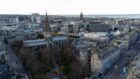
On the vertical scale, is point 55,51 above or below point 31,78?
above

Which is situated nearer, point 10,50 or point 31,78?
point 31,78

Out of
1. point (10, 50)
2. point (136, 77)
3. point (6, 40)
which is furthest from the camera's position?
point (6, 40)

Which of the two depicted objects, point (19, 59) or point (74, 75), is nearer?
point (74, 75)

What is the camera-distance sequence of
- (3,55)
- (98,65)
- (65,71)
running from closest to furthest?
(65,71) < (98,65) < (3,55)

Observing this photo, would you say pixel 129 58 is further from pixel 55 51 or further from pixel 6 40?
pixel 6 40

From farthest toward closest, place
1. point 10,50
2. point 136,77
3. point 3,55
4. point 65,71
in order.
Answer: point 10,50 < point 3,55 < point 65,71 < point 136,77

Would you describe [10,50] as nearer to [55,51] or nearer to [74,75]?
[55,51]

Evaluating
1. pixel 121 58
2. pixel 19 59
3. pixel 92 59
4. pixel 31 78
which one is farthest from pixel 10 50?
pixel 121 58

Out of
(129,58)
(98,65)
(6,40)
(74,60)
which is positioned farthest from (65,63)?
(6,40)

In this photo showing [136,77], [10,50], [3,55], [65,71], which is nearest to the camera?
[136,77]
